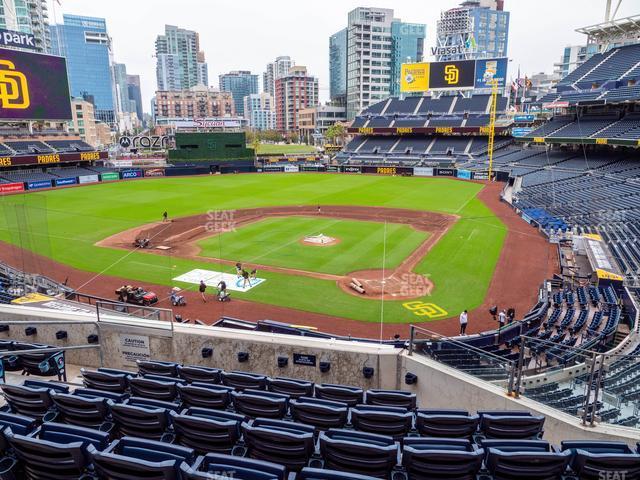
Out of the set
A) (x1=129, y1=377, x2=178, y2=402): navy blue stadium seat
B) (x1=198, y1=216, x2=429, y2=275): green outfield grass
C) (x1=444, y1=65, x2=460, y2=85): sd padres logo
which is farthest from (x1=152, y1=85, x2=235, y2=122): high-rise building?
(x1=129, y1=377, x2=178, y2=402): navy blue stadium seat

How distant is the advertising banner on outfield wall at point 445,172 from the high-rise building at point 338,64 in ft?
348

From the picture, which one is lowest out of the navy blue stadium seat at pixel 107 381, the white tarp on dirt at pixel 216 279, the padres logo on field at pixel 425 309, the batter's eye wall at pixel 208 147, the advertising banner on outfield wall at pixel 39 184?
the padres logo on field at pixel 425 309

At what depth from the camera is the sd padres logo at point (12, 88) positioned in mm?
58656

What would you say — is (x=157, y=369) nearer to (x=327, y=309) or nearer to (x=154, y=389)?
(x=154, y=389)

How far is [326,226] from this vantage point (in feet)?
129

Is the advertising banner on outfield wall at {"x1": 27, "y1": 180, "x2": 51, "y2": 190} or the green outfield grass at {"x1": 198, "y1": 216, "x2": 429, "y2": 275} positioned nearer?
the green outfield grass at {"x1": 198, "y1": 216, "x2": 429, "y2": 275}

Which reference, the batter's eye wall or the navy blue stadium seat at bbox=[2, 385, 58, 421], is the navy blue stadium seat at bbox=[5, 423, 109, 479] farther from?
the batter's eye wall

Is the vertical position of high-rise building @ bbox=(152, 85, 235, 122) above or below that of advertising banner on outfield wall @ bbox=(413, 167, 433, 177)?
above

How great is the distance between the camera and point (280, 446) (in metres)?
5.55

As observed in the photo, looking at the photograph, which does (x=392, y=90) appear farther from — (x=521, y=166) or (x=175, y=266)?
(x=175, y=266)

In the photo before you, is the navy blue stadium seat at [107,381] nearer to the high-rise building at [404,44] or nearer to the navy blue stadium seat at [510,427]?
the navy blue stadium seat at [510,427]

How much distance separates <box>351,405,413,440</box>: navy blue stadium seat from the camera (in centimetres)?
655

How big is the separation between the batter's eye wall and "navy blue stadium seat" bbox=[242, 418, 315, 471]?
82907 millimetres

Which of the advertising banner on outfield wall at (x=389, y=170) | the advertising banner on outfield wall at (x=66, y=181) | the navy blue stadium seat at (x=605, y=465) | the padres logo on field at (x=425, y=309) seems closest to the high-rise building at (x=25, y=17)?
the advertising banner on outfield wall at (x=66, y=181)
